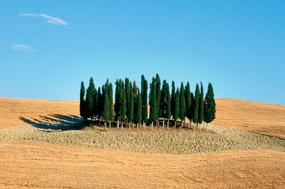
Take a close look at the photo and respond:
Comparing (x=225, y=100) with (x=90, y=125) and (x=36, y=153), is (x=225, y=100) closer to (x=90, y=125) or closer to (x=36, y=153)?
(x=90, y=125)

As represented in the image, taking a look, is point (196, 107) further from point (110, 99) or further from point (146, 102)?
point (110, 99)

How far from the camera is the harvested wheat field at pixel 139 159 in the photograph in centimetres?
2866

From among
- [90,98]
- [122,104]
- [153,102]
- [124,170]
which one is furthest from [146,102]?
[124,170]

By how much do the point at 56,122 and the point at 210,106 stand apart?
883 inches

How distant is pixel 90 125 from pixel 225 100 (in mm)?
54150

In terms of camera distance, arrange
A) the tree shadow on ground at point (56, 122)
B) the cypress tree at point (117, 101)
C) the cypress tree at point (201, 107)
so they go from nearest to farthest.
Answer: the cypress tree at point (117, 101) → the cypress tree at point (201, 107) → the tree shadow on ground at point (56, 122)

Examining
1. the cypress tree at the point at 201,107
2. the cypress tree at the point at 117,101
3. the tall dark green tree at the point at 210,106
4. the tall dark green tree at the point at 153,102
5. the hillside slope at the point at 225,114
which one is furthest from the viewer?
the hillside slope at the point at 225,114

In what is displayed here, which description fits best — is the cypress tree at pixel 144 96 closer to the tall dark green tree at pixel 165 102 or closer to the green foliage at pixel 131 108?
the green foliage at pixel 131 108

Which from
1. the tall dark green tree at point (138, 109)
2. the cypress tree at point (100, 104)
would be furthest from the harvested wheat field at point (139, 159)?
the cypress tree at point (100, 104)

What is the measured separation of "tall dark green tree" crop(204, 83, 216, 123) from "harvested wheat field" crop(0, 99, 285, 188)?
393cm

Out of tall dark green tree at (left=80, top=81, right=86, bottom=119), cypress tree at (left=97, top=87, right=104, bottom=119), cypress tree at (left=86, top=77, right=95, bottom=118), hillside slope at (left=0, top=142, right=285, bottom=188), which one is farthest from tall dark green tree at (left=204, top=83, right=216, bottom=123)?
hillside slope at (left=0, top=142, right=285, bottom=188)

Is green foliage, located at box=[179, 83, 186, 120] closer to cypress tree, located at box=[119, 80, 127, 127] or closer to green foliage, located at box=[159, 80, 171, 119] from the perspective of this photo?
green foliage, located at box=[159, 80, 171, 119]

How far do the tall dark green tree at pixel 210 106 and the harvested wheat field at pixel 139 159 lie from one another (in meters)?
3.93

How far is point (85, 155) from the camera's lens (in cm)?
3478
